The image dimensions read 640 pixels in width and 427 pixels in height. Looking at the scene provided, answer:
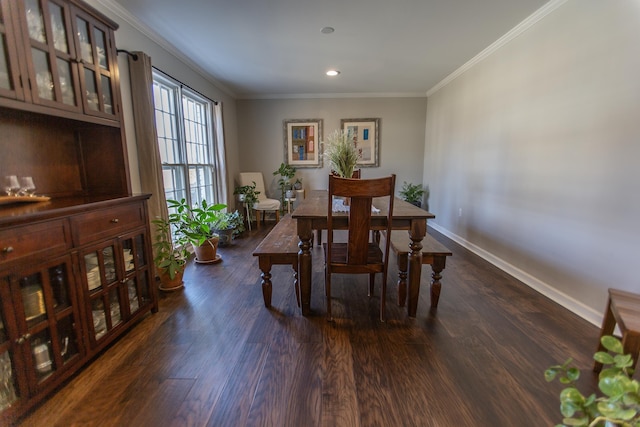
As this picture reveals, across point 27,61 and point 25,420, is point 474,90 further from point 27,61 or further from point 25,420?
point 25,420

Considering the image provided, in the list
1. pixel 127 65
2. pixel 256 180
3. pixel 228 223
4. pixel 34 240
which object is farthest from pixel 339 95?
pixel 34 240

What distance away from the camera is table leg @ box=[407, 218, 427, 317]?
193 centimetres

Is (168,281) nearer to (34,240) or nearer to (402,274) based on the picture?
(34,240)

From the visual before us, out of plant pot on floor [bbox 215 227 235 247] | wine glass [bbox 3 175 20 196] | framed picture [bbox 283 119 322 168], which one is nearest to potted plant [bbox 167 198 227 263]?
plant pot on floor [bbox 215 227 235 247]

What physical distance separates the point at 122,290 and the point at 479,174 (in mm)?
3742

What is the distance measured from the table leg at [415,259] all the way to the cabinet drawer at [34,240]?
1.99m

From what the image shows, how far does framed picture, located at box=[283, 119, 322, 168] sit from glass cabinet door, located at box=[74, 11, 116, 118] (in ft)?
12.2

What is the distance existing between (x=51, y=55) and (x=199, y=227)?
5.82ft

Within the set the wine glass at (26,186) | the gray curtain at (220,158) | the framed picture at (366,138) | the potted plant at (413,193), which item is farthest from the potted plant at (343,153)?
the potted plant at (413,193)

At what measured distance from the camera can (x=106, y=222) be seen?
5.42 ft

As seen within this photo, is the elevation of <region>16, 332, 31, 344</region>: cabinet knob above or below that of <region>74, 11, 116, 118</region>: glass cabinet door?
below

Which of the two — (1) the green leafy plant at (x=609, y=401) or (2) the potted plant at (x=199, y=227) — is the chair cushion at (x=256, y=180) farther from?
(1) the green leafy plant at (x=609, y=401)

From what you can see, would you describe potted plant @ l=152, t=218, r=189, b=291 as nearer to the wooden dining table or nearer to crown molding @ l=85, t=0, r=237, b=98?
the wooden dining table

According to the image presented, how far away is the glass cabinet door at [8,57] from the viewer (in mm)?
1253
